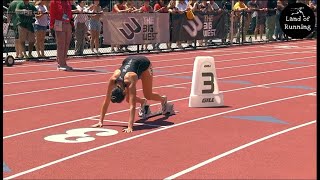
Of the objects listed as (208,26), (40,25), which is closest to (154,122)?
(40,25)

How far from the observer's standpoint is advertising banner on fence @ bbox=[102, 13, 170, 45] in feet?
77.3

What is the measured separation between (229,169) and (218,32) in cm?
2144

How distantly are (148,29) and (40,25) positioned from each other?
16.2ft

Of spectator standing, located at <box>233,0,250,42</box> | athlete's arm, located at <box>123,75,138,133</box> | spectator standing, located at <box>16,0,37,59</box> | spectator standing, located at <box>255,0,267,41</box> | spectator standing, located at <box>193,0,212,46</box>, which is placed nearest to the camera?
athlete's arm, located at <box>123,75,138,133</box>

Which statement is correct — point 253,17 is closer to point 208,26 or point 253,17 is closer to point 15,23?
point 208,26

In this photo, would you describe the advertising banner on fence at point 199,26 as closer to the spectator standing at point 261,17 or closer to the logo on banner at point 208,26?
the logo on banner at point 208,26

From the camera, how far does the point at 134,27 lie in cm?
2416

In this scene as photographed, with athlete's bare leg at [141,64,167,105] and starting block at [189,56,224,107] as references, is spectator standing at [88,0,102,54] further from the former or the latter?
athlete's bare leg at [141,64,167,105]

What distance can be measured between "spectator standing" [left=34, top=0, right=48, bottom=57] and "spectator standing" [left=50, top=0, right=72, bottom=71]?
2.47m

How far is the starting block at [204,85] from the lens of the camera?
1247cm

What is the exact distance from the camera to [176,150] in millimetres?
8891

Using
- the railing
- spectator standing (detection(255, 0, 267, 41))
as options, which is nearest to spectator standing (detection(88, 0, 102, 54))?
the railing

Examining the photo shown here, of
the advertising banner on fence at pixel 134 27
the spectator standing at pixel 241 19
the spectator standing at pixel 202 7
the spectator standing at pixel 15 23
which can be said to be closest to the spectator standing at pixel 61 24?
the spectator standing at pixel 15 23

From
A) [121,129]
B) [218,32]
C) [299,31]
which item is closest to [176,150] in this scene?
[121,129]
